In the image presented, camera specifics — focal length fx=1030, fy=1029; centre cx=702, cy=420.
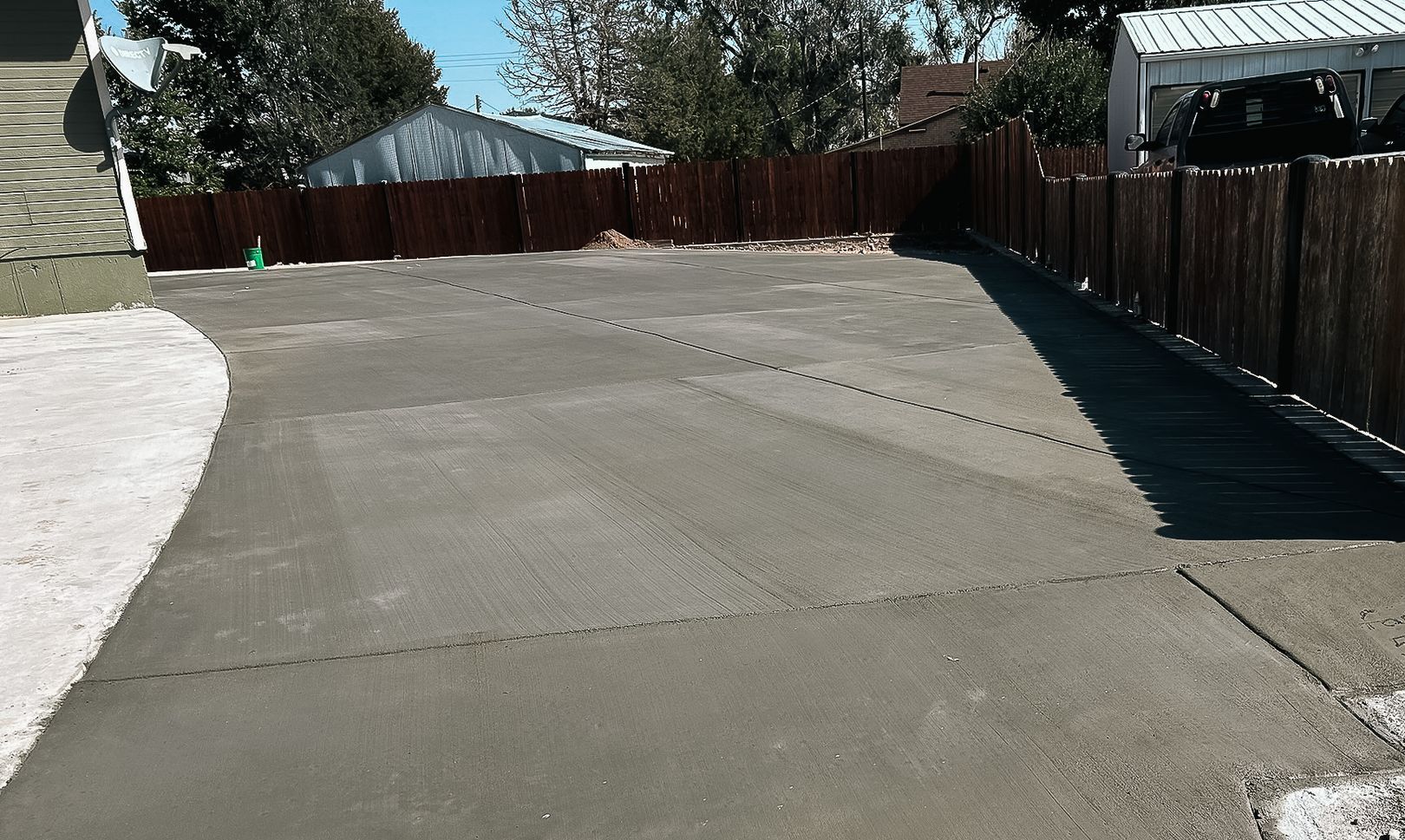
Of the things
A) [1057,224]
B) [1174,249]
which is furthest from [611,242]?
[1174,249]

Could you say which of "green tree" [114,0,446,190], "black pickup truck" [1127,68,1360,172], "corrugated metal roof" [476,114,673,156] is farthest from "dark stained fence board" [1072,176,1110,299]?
"green tree" [114,0,446,190]

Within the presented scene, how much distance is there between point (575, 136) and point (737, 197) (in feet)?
27.2

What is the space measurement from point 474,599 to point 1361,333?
5.00m

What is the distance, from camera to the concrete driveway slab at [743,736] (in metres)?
2.85

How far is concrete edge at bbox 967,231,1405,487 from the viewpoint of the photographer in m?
5.45

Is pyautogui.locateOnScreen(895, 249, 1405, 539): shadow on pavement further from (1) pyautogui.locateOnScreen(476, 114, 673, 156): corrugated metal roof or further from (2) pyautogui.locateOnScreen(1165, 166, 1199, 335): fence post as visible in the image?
(1) pyautogui.locateOnScreen(476, 114, 673, 156): corrugated metal roof

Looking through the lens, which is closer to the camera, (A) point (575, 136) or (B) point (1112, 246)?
(B) point (1112, 246)

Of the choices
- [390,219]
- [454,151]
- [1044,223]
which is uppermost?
[454,151]

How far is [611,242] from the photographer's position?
1025 inches

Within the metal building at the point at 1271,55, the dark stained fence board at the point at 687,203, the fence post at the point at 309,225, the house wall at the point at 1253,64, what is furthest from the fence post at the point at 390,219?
the house wall at the point at 1253,64

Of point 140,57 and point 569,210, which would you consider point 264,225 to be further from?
point 140,57

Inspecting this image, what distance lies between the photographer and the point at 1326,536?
4496 millimetres

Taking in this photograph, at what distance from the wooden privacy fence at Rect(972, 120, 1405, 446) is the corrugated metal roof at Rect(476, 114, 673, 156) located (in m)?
20.0

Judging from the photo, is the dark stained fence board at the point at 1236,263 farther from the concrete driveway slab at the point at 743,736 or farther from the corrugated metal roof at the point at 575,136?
the corrugated metal roof at the point at 575,136
